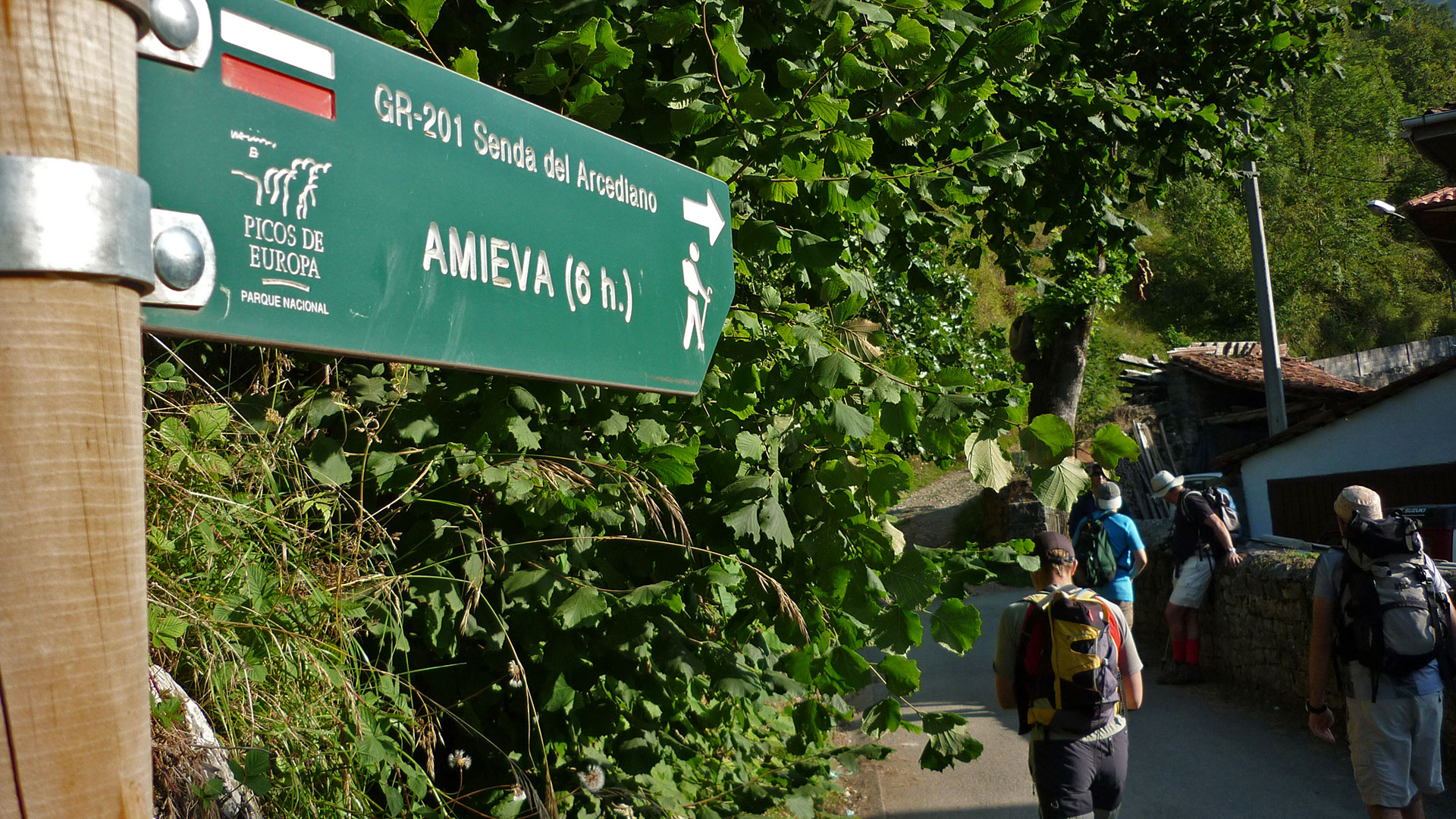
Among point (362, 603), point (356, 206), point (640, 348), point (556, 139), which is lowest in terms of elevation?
point (362, 603)

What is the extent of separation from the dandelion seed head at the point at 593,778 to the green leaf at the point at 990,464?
1.72 metres

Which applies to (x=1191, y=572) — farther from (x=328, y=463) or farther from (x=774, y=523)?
(x=328, y=463)

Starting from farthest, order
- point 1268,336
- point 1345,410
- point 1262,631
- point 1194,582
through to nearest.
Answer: point 1268,336 < point 1345,410 < point 1194,582 < point 1262,631

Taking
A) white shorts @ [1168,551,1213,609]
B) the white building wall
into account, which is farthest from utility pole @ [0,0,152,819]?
the white building wall

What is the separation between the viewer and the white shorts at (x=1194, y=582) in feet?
24.5

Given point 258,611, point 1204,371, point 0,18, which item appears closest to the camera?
point 0,18

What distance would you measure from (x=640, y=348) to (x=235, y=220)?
0.66m

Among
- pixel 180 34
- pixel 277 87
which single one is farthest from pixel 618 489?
pixel 180 34

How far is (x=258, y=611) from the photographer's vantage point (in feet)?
5.93

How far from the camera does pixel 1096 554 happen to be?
651 cm

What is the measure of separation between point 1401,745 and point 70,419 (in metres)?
4.73

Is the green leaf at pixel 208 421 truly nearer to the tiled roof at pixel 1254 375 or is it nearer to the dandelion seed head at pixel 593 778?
the dandelion seed head at pixel 593 778

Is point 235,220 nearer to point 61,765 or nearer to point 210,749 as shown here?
point 61,765

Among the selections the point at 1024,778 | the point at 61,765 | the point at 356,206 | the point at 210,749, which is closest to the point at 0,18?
the point at 356,206
